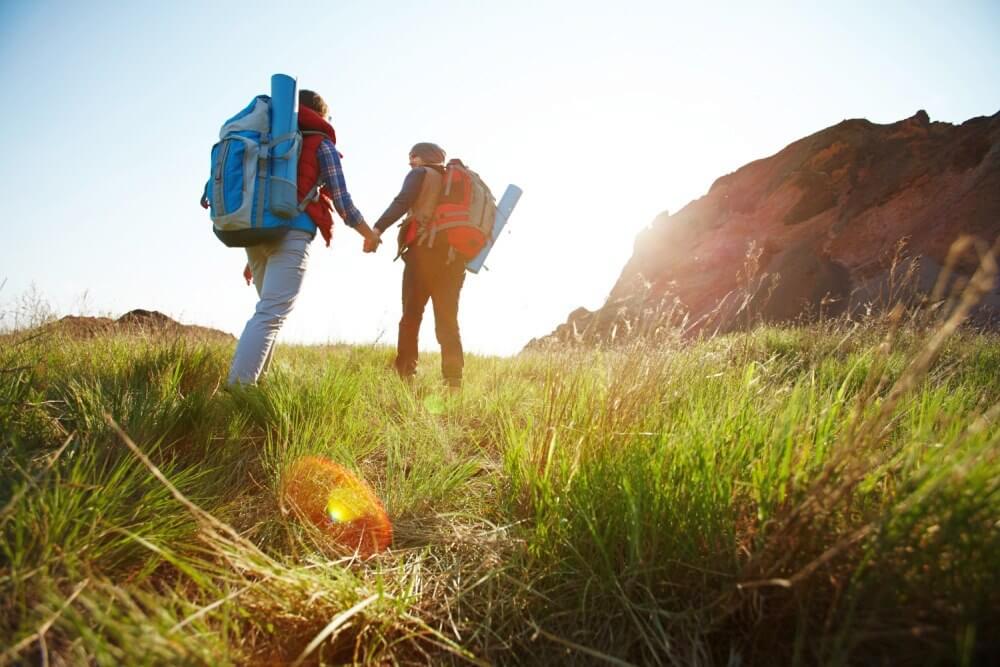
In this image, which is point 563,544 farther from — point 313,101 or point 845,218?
point 845,218

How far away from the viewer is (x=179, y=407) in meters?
1.80

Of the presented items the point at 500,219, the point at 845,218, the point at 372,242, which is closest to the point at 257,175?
the point at 372,242

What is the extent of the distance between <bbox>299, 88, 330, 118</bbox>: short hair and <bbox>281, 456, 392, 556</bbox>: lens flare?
2656mm

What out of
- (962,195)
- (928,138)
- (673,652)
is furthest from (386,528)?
(928,138)

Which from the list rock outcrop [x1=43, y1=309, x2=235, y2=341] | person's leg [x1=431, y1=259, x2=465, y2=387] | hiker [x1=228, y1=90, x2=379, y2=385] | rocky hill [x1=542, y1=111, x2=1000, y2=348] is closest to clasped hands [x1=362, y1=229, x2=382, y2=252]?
hiker [x1=228, y1=90, x2=379, y2=385]

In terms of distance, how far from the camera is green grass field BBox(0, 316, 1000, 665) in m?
0.75

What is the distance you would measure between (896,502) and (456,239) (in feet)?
11.4

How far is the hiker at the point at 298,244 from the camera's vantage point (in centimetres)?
260

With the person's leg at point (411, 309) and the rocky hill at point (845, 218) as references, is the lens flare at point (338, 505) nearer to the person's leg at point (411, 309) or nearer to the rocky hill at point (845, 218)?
the person's leg at point (411, 309)

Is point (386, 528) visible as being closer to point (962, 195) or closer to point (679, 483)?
point (679, 483)

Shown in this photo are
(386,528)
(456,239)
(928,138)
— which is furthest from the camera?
(928,138)

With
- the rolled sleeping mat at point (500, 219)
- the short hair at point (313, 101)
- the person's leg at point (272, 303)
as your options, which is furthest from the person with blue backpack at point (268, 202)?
the rolled sleeping mat at point (500, 219)

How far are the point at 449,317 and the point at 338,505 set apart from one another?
2.64 m

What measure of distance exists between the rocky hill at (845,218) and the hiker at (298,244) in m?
7.78
